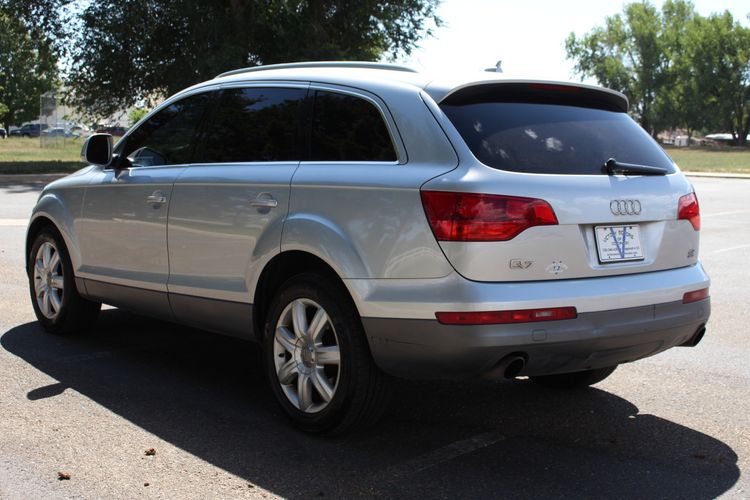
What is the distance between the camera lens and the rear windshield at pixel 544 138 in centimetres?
431

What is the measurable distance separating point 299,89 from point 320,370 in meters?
1.55

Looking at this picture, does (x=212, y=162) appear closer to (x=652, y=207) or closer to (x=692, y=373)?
(x=652, y=207)

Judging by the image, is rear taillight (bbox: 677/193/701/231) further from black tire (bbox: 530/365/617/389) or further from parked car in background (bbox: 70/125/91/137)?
parked car in background (bbox: 70/125/91/137)

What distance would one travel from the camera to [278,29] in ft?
96.0

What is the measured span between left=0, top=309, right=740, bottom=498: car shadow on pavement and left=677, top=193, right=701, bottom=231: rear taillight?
1.09 metres

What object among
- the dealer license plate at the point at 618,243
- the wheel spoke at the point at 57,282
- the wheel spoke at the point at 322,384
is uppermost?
the dealer license plate at the point at 618,243

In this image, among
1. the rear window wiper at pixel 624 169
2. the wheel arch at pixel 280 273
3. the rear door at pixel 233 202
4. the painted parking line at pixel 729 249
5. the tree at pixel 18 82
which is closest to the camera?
the rear window wiper at pixel 624 169

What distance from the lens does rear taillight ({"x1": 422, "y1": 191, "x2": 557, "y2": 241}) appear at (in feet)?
13.5

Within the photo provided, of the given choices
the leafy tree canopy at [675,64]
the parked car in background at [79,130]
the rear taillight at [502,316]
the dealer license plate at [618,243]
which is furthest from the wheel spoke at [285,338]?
the leafy tree canopy at [675,64]

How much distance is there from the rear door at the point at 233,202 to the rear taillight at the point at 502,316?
1158 millimetres

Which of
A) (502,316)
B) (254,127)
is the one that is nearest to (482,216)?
(502,316)

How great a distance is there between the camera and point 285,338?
4.87 metres

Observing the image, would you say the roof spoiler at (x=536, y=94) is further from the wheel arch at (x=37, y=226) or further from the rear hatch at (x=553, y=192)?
the wheel arch at (x=37, y=226)

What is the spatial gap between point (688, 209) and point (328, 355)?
6.50ft
